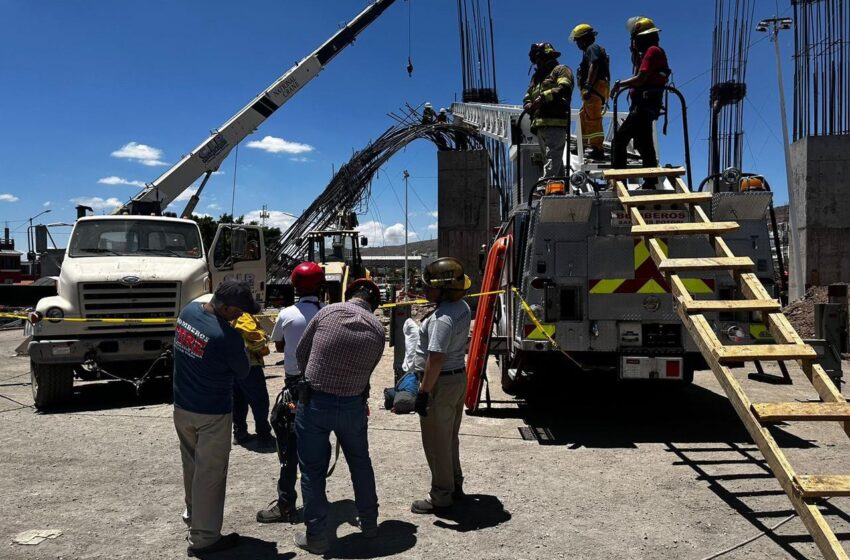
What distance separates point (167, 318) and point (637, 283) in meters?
5.92

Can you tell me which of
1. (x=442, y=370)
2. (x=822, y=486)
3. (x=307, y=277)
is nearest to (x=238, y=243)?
(x=307, y=277)

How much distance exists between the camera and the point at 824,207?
63.5 feet

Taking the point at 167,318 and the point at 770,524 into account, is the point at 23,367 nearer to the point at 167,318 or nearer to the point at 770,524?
the point at 167,318

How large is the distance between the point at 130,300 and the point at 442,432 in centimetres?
553

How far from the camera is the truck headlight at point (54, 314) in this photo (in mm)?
7891

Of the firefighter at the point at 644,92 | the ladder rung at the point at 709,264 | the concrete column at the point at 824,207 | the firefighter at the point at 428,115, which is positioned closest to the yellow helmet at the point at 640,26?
the firefighter at the point at 644,92

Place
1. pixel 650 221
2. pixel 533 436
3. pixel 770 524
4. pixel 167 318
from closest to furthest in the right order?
pixel 770 524 < pixel 650 221 < pixel 533 436 < pixel 167 318

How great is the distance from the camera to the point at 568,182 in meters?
6.82

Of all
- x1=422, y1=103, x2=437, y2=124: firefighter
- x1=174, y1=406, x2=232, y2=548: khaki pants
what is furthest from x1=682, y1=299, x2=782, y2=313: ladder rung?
x1=422, y1=103, x2=437, y2=124: firefighter

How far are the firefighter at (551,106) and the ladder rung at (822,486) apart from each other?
505 centimetres

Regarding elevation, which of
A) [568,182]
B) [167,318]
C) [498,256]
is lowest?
[167,318]

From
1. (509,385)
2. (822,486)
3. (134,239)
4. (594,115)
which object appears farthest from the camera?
(134,239)

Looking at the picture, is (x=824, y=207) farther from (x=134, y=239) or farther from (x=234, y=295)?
(x=234, y=295)

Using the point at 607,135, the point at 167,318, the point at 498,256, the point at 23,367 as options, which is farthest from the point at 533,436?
the point at 23,367
